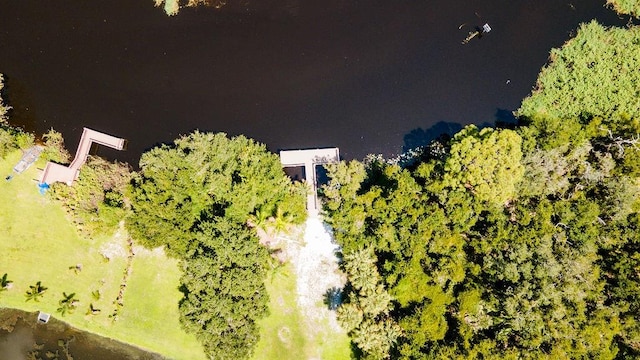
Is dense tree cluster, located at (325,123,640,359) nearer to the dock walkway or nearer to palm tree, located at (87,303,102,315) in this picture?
palm tree, located at (87,303,102,315)

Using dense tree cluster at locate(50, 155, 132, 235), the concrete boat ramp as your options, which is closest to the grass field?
dense tree cluster at locate(50, 155, 132, 235)

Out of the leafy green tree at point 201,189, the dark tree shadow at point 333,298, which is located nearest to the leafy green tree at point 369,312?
the dark tree shadow at point 333,298

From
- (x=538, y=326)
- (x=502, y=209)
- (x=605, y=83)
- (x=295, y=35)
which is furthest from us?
(x=295, y=35)

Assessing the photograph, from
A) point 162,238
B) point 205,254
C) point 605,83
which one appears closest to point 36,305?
point 162,238

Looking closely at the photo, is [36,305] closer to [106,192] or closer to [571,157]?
[106,192]

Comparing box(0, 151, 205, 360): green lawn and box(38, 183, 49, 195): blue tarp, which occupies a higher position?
box(38, 183, 49, 195): blue tarp

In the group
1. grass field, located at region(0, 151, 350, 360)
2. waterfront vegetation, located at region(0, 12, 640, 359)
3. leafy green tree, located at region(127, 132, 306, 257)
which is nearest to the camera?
waterfront vegetation, located at region(0, 12, 640, 359)

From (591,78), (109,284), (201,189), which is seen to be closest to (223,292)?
(201,189)
